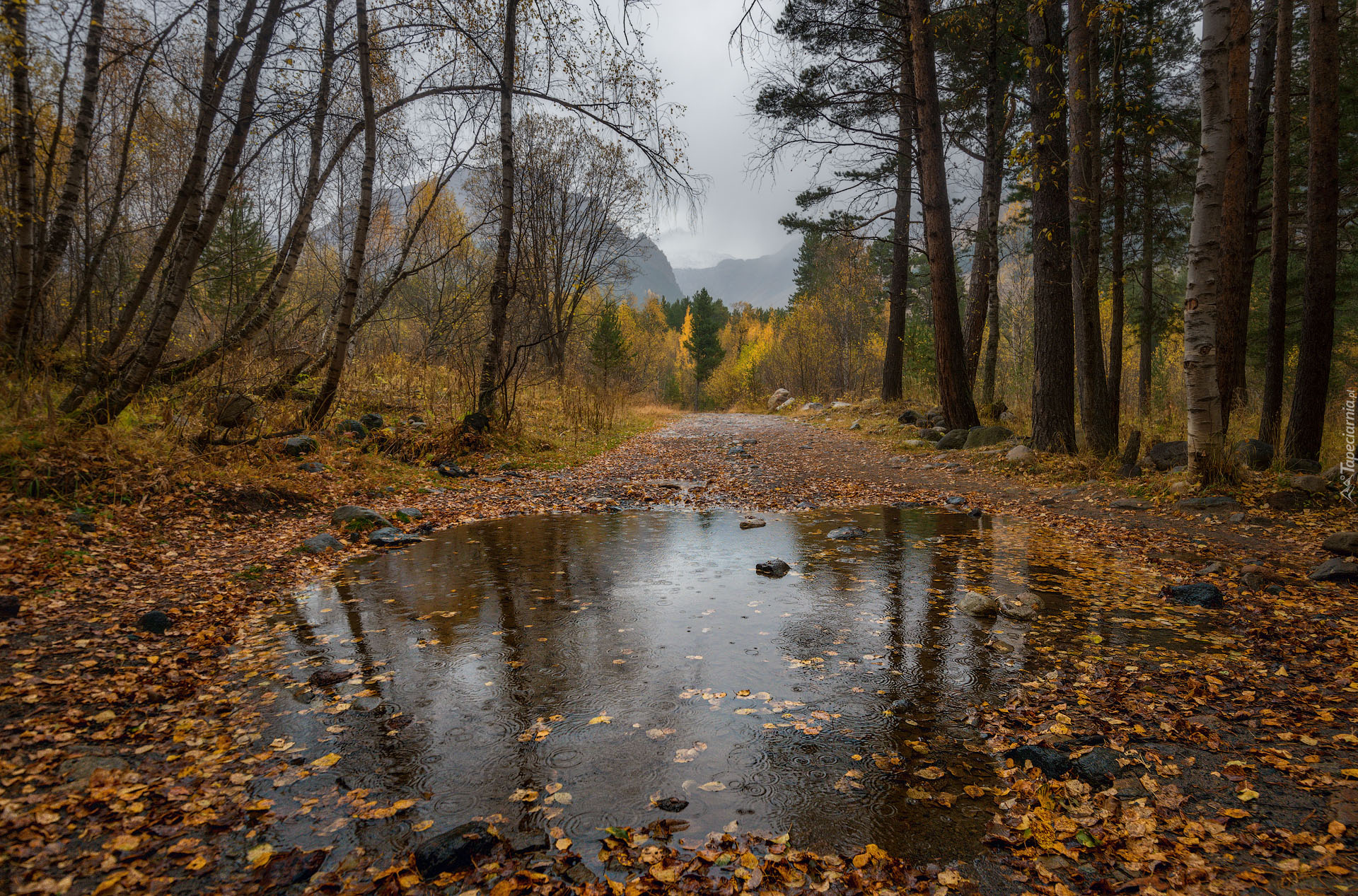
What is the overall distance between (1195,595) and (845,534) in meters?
2.87

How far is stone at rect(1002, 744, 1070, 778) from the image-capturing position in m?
2.48

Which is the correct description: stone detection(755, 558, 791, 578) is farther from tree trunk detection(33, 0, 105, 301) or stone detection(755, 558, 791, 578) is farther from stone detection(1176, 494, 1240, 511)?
tree trunk detection(33, 0, 105, 301)

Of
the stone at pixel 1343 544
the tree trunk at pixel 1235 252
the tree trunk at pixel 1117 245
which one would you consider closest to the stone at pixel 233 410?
the stone at pixel 1343 544

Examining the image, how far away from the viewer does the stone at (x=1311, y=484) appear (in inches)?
240

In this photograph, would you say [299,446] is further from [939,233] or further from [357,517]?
[939,233]

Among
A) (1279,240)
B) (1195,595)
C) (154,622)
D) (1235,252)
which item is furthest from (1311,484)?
(154,622)

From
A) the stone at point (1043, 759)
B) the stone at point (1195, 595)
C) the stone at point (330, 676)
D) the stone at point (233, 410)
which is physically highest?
the stone at point (233, 410)

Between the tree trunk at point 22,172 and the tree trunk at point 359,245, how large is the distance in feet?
10.7

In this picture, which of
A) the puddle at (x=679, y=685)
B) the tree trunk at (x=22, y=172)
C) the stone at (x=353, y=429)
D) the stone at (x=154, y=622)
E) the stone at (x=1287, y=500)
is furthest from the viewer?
the stone at (x=353, y=429)

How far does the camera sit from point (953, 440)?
12.4 meters

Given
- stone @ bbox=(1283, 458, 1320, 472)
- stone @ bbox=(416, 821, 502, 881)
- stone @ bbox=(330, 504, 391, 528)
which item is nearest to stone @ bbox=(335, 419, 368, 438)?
stone @ bbox=(330, 504, 391, 528)

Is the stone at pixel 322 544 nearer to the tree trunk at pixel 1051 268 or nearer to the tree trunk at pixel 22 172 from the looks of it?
the tree trunk at pixel 22 172

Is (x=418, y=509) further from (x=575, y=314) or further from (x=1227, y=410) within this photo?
(x=575, y=314)

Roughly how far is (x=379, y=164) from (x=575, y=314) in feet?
58.5
